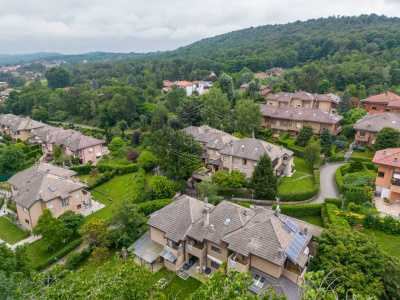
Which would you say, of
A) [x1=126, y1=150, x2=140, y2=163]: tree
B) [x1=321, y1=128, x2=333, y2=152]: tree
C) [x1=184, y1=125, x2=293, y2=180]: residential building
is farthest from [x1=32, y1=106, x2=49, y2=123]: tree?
[x1=321, y1=128, x2=333, y2=152]: tree

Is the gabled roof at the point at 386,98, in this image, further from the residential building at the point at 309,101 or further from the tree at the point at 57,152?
the tree at the point at 57,152

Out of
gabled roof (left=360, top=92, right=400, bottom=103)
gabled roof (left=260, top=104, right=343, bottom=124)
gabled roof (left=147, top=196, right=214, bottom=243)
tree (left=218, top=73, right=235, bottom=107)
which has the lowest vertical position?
gabled roof (left=147, top=196, right=214, bottom=243)

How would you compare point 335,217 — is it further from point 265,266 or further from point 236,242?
point 236,242

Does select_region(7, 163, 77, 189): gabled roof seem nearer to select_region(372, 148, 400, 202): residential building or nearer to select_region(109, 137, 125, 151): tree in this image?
select_region(109, 137, 125, 151): tree

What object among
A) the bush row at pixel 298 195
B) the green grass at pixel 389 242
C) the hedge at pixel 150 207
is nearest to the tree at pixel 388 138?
the bush row at pixel 298 195

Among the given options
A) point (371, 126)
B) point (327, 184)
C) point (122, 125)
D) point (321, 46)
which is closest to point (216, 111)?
point (122, 125)

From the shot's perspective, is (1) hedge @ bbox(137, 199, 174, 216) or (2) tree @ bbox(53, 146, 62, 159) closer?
(1) hedge @ bbox(137, 199, 174, 216)

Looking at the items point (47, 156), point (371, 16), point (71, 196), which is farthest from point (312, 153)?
point (371, 16)
